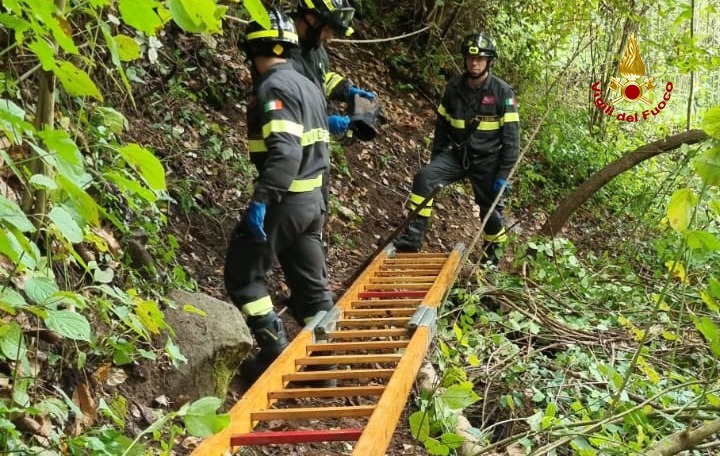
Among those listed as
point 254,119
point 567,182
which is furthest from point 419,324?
point 567,182

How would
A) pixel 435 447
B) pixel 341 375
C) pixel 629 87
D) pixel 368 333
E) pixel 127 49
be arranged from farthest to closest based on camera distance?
pixel 629 87 → pixel 368 333 → pixel 341 375 → pixel 435 447 → pixel 127 49

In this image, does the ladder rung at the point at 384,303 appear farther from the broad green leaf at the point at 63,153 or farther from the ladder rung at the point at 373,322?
the broad green leaf at the point at 63,153

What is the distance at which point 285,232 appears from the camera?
13.6 ft

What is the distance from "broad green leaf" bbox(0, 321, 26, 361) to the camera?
6.79 ft

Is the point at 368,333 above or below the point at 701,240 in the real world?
below

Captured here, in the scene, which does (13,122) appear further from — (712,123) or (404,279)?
(404,279)

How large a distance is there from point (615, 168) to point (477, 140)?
5.02 feet

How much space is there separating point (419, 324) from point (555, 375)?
913 mm

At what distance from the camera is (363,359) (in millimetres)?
3658

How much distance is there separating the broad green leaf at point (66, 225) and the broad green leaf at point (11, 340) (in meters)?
0.52

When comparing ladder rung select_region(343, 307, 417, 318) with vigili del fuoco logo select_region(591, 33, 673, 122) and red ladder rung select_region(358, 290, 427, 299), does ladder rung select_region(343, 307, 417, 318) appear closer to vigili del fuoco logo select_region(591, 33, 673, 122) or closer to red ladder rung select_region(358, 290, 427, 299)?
red ladder rung select_region(358, 290, 427, 299)

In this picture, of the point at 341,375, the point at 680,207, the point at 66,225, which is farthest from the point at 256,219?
the point at 680,207

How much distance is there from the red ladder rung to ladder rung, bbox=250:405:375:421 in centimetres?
188

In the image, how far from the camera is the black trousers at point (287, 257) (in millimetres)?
4094
